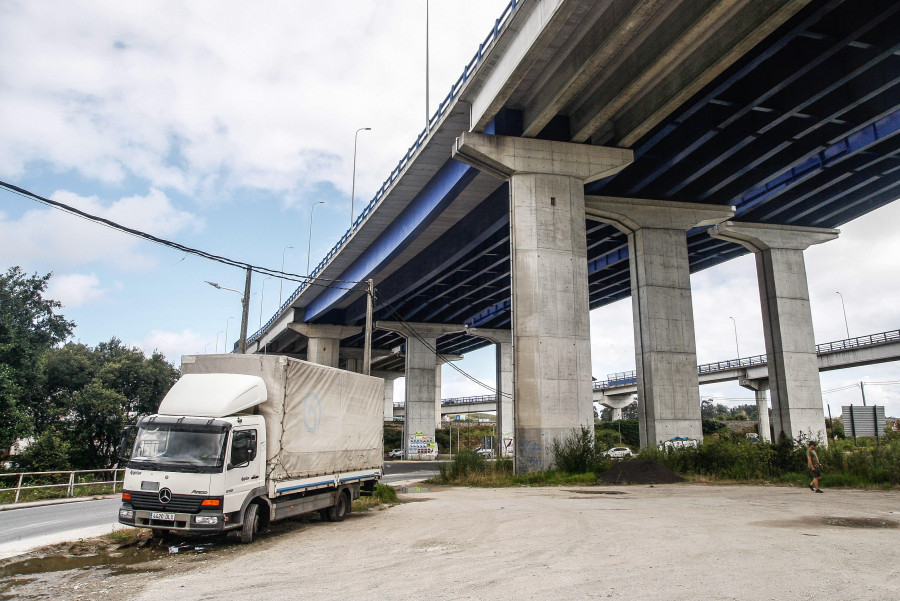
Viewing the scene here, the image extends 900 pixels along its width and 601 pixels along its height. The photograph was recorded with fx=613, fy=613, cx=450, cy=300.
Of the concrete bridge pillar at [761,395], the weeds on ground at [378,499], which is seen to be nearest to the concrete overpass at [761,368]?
the concrete bridge pillar at [761,395]

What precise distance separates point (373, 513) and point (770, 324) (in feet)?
94.3

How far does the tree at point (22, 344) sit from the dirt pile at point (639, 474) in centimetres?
3045

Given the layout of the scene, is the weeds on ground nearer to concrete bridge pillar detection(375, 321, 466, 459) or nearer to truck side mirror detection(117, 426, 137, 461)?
truck side mirror detection(117, 426, 137, 461)

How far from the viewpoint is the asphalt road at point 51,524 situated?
37.5 ft

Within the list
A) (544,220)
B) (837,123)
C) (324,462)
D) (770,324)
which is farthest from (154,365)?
(837,123)

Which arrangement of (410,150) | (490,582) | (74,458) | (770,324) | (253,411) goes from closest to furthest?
1. (490,582)
2. (253,411)
3. (410,150)
4. (770,324)
5. (74,458)

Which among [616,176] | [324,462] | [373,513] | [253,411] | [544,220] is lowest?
[373,513]

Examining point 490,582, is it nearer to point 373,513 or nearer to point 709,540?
point 709,540

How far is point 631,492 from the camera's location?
63.0 ft

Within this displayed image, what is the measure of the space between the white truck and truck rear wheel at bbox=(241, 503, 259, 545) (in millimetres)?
17

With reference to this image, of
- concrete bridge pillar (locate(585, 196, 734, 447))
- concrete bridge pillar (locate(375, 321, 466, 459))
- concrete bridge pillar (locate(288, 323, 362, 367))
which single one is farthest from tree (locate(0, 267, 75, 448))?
concrete bridge pillar (locate(585, 196, 734, 447))

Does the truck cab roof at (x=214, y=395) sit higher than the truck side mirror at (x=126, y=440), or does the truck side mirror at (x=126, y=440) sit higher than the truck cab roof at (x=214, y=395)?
the truck cab roof at (x=214, y=395)

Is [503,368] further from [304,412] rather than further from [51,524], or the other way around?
[304,412]

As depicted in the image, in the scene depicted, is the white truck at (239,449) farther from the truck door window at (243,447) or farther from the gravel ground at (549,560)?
the gravel ground at (549,560)
